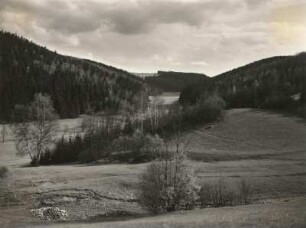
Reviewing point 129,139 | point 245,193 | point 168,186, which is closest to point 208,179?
point 245,193

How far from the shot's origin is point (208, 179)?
85562 millimetres

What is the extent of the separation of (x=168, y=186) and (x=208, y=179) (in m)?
24.3

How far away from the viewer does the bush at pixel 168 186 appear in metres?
62.5

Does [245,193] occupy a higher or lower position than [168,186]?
lower

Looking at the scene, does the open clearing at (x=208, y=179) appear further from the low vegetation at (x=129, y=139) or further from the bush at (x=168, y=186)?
the low vegetation at (x=129, y=139)

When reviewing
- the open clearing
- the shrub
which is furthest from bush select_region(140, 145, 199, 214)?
the shrub

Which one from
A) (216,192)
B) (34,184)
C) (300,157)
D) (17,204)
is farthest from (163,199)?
(300,157)

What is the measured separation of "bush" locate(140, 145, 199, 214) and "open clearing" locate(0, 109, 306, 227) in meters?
2.10

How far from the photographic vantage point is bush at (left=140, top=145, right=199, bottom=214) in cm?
6254

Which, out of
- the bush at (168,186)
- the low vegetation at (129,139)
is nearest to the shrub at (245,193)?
the bush at (168,186)

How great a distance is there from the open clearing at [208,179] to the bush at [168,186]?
210cm

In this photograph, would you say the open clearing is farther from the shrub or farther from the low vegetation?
the low vegetation

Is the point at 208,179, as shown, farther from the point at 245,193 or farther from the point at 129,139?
the point at 129,139

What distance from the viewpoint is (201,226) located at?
3972cm
